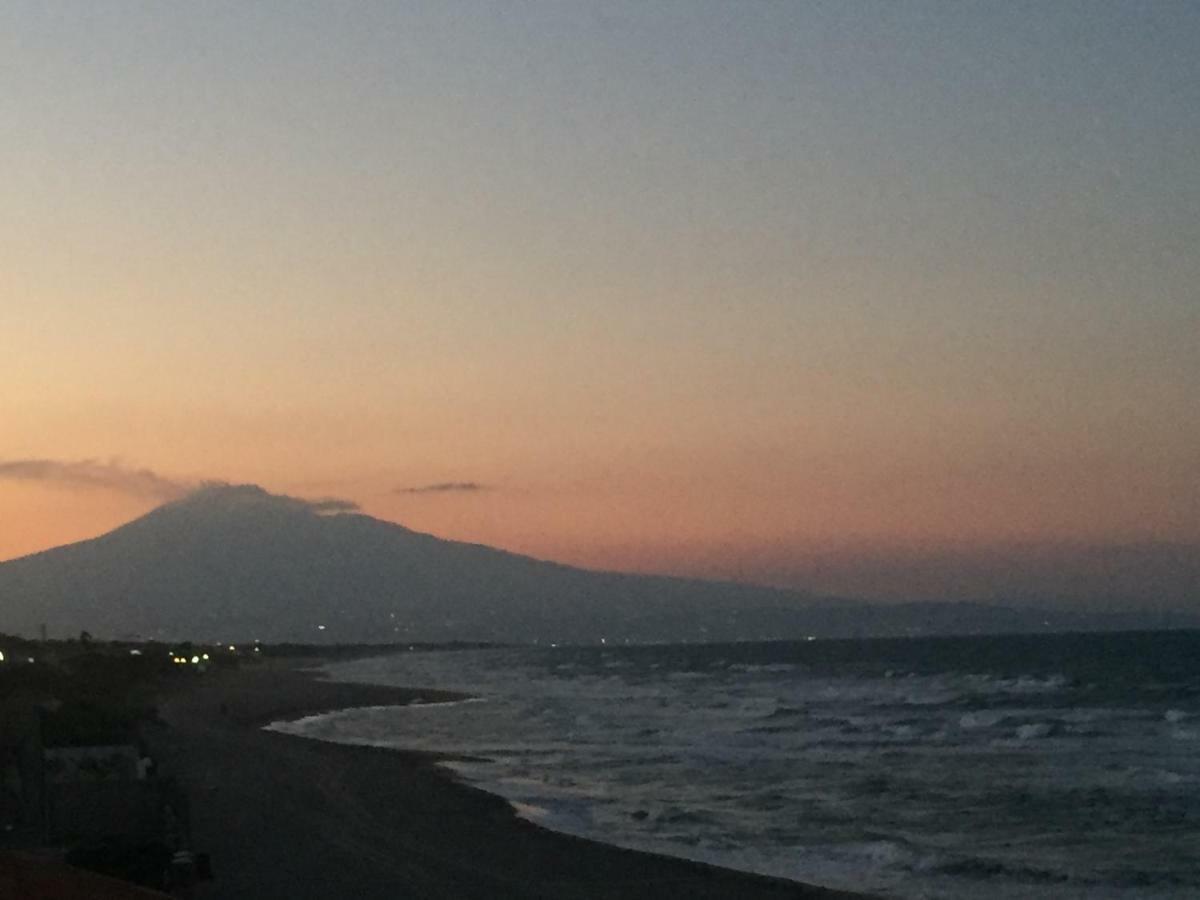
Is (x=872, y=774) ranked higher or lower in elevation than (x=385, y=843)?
lower

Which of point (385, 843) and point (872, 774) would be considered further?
point (872, 774)

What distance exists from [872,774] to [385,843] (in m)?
12.1

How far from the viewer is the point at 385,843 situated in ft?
64.4

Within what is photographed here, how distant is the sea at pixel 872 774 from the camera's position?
61.0ft

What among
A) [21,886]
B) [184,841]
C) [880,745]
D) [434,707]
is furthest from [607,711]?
[21,886]

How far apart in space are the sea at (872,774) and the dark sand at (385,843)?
43.6 inches

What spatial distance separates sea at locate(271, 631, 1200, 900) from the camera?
18594mm

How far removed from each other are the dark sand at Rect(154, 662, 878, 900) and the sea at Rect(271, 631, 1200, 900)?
111 centimetres

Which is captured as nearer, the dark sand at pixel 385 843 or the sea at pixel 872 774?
the dark sand at pixel 385 843

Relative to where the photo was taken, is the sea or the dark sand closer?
the dark sand

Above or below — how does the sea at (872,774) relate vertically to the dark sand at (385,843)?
below

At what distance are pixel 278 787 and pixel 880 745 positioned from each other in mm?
15455

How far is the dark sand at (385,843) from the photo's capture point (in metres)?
16.2

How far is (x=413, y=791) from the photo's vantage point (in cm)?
2581
